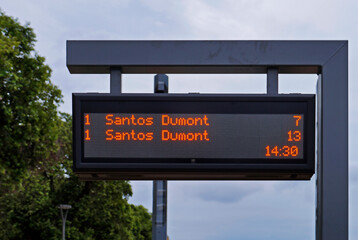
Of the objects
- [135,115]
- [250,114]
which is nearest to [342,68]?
[250,114]

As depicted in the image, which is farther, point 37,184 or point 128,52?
point 37,184

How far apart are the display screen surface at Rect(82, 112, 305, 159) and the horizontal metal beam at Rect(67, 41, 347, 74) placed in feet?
2.54

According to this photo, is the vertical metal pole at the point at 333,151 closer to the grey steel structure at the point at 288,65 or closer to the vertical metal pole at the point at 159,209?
the grey steel structure at the point at 288,65

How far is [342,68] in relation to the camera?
267 inches

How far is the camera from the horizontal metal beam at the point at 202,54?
6812 millimetres

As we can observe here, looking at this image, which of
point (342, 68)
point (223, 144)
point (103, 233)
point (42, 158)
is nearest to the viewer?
point (223, 144)

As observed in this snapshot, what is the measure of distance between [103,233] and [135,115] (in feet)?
98.6

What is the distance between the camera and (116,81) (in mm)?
6926

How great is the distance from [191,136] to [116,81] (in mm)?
1242

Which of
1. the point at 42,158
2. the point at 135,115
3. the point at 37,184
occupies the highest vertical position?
the point at 135,115

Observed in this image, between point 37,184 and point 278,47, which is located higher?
point 278,47

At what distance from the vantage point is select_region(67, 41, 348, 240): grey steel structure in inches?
261

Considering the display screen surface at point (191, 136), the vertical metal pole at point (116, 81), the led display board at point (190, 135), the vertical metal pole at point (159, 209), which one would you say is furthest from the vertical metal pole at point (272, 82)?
the vertical metal pole at point (159, 209)

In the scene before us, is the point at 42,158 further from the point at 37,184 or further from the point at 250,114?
the point at 250,114
